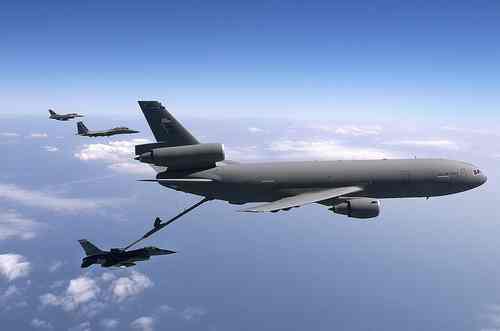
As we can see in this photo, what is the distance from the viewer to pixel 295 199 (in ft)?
100

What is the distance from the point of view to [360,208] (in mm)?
29453

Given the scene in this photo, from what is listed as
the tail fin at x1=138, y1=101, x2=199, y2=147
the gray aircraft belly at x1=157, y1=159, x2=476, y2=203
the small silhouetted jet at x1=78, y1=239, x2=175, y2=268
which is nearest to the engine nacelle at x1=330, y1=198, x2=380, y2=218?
the gray aircraft belly at x1=157, y1=159, x2=476, y2=203

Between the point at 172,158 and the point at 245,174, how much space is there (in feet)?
24.0

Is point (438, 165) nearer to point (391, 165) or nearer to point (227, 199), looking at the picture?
point (391, 165)

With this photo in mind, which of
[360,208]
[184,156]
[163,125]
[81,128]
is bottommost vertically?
[360,208]

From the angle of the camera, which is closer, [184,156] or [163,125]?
[184,156]

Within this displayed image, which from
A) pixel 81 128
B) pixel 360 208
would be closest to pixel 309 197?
pixel 360 208

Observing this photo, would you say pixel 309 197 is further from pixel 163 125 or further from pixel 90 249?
pixel 90 249

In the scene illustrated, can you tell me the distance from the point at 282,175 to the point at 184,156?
978 centimetres

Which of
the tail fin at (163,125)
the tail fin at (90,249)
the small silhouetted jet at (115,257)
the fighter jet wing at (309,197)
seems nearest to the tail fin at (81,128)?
the tail fin at (90,249)

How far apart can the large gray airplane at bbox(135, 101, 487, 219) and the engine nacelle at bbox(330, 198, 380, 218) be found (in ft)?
2.57

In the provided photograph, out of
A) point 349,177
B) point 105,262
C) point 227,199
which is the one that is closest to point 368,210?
point 349,177

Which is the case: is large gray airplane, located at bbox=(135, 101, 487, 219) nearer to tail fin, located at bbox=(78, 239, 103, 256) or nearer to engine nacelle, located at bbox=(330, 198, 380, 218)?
engine nacelle, located at bbox=(330, 198, 380, 218)

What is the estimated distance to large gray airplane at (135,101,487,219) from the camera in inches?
1229
